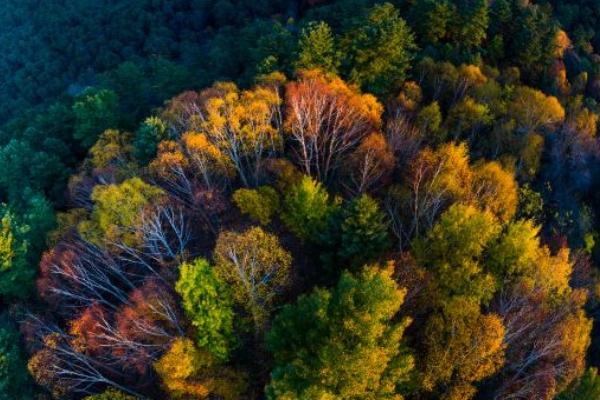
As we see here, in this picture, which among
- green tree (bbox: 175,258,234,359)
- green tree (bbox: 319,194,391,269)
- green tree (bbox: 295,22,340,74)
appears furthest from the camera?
green tree (bbox: 295,22,340,74)

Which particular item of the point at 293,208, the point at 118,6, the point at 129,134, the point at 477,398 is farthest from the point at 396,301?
the point at 118,6

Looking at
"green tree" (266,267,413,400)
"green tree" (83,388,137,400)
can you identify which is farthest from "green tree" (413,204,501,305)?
"green tree" (83,388,137,400)

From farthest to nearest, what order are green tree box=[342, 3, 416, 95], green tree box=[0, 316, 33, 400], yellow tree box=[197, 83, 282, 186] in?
green tree box=[342, 3, 416, 95] < yellow tree box=[197, 83, 282, 186] < green tree box=[0, 316, 33, 400]

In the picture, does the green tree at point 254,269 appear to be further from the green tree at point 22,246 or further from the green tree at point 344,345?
the green tree at point 22,246

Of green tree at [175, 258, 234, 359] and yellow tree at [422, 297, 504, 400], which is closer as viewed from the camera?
yellow tree at [422, 297, 504, 400]

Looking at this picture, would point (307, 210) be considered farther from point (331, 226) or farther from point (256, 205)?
point (256, 205)

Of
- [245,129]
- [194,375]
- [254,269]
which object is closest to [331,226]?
[254,269]

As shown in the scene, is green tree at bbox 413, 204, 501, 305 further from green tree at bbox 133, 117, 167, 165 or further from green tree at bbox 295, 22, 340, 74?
green tree at bbox 133, 117, 167, 165

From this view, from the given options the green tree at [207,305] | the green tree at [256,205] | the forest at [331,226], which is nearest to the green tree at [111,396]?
the forest at [331,226]
